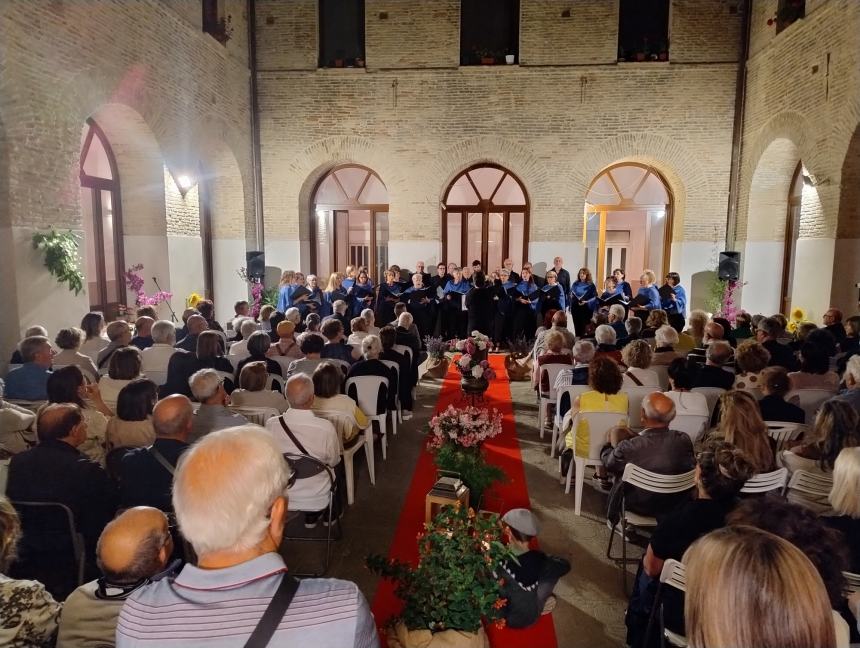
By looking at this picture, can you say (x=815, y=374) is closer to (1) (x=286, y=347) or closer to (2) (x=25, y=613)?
(1) (x=286, y=347)

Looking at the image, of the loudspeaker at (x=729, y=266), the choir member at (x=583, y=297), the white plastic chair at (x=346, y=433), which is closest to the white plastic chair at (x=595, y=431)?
the white plastic chair at (x=346, y=433)

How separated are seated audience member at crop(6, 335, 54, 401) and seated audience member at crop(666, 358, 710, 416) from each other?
5147mm

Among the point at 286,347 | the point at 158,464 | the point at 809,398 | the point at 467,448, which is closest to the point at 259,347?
the point at 286,347

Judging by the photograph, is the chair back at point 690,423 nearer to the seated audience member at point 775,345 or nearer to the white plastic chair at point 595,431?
the white plastic chair at point 595,431

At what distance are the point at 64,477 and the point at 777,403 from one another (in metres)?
4.78

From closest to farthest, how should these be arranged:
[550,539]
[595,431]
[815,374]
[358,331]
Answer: [550,539] → [595,431] → [815,374] → [358,331]

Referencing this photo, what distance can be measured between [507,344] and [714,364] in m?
7.14

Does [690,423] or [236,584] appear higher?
[236,584]

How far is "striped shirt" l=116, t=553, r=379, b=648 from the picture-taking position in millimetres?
1314

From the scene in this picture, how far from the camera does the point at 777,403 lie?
4.58 m

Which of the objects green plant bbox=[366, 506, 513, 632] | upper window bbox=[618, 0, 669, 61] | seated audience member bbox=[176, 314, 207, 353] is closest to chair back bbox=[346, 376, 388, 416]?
seated audience member bbox=[176, 314, 207, 353]

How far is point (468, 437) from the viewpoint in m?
4.75

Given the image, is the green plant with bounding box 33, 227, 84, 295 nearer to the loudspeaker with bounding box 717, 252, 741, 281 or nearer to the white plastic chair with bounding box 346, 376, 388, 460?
the white plastic chair with bounding box 346, 376, 388, 460

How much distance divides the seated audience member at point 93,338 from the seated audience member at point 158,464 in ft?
12.0
